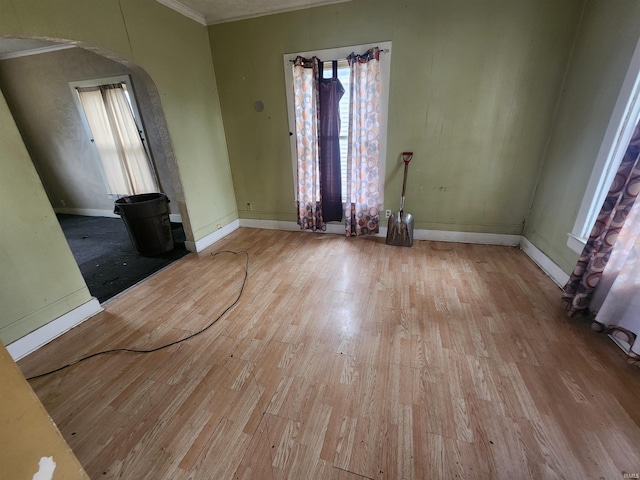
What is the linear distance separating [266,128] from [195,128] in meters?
0.85

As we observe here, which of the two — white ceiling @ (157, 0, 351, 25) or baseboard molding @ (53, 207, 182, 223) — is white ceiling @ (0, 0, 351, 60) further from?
baseboard molding @ (53, 207, 182, 223)

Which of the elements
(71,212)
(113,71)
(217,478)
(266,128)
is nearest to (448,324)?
(217,478)

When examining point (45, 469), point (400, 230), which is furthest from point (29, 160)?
point (400, 230)

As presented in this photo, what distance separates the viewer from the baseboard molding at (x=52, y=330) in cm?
175

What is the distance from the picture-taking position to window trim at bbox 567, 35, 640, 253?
5.66 ft

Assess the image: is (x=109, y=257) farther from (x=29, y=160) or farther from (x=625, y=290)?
(x=625, y=290)

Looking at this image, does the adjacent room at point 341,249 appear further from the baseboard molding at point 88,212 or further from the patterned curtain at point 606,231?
the baseboard molding at point 88,212

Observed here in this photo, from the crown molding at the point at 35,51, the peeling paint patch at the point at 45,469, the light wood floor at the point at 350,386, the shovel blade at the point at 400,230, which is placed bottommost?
the light wood floor at the point at 350,386

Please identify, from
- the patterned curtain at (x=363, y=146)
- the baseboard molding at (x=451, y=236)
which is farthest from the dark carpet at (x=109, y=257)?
the patterned curtain at (x=363, y=146)

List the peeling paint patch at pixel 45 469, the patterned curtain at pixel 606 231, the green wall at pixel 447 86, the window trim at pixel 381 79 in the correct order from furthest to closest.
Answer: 1. the window trim at pixel 381 79
2. the green wall at pixel 447 86
3. the patterned curtain at pixel 606 231
4. the peeling paint patch at pixel 45 469

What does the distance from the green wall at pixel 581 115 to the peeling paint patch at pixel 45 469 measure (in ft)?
10.5

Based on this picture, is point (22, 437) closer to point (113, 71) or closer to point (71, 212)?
point (113, 71)

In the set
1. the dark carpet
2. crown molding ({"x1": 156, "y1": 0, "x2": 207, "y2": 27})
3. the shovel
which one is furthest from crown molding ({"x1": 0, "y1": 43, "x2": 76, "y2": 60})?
the shovel

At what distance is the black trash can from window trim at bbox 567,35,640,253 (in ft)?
13.4
